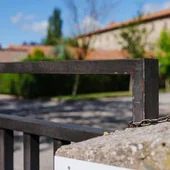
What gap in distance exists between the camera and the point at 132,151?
1012mm

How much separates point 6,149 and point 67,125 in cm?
52

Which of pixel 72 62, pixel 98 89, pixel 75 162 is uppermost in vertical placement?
pixel 72 62

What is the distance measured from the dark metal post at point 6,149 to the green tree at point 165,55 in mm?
29544

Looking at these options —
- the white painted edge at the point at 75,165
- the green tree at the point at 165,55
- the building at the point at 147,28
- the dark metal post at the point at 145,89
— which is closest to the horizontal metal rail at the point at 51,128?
the dark metal post at the point at 145,89

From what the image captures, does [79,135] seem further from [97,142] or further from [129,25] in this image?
[129,25]

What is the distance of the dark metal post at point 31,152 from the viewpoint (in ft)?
6.40

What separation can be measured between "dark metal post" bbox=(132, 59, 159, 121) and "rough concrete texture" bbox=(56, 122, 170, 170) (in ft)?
1.18

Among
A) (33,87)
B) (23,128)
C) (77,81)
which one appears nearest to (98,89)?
(77,81)

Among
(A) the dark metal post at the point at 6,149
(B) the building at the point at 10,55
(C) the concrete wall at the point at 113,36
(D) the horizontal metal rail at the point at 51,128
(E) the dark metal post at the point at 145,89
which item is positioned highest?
(C) the concrete wall at the point at 113,36

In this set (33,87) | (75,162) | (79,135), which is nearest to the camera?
(75,162)

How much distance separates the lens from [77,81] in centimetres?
2362

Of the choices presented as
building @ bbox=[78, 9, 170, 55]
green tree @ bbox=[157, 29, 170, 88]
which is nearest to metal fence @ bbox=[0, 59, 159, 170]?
building @ bbox=[78, 9, 170, 55]

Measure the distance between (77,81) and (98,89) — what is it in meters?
3.90

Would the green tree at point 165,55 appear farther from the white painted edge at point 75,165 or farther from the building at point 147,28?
the white painted edge at point 75,165
